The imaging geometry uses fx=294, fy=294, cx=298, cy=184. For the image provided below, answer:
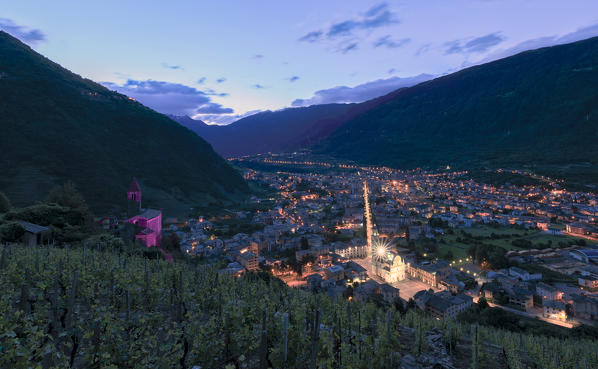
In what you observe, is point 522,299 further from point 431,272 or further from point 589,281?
point 589,281

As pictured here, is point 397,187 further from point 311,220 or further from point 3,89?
point 3,89

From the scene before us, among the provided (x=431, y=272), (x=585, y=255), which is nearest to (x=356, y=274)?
(x=431, y=272)

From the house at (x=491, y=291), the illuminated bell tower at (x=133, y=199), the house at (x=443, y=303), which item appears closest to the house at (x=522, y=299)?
the house at (x=491, y=291)

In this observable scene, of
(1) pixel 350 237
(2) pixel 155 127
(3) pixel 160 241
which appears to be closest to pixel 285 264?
(3) pixel 160 241

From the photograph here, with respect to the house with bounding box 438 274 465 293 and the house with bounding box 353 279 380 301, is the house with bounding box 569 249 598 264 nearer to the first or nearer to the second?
the house with bounding box 438 274 465 293

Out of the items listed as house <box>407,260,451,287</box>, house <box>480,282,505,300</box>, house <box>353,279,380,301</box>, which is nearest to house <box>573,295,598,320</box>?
house <box>480,282,505,300</box>

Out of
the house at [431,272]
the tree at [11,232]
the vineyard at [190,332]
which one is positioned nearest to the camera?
the vineyard at [190,332]

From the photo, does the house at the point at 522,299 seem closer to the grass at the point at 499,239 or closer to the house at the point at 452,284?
the house at the point at 452,284
